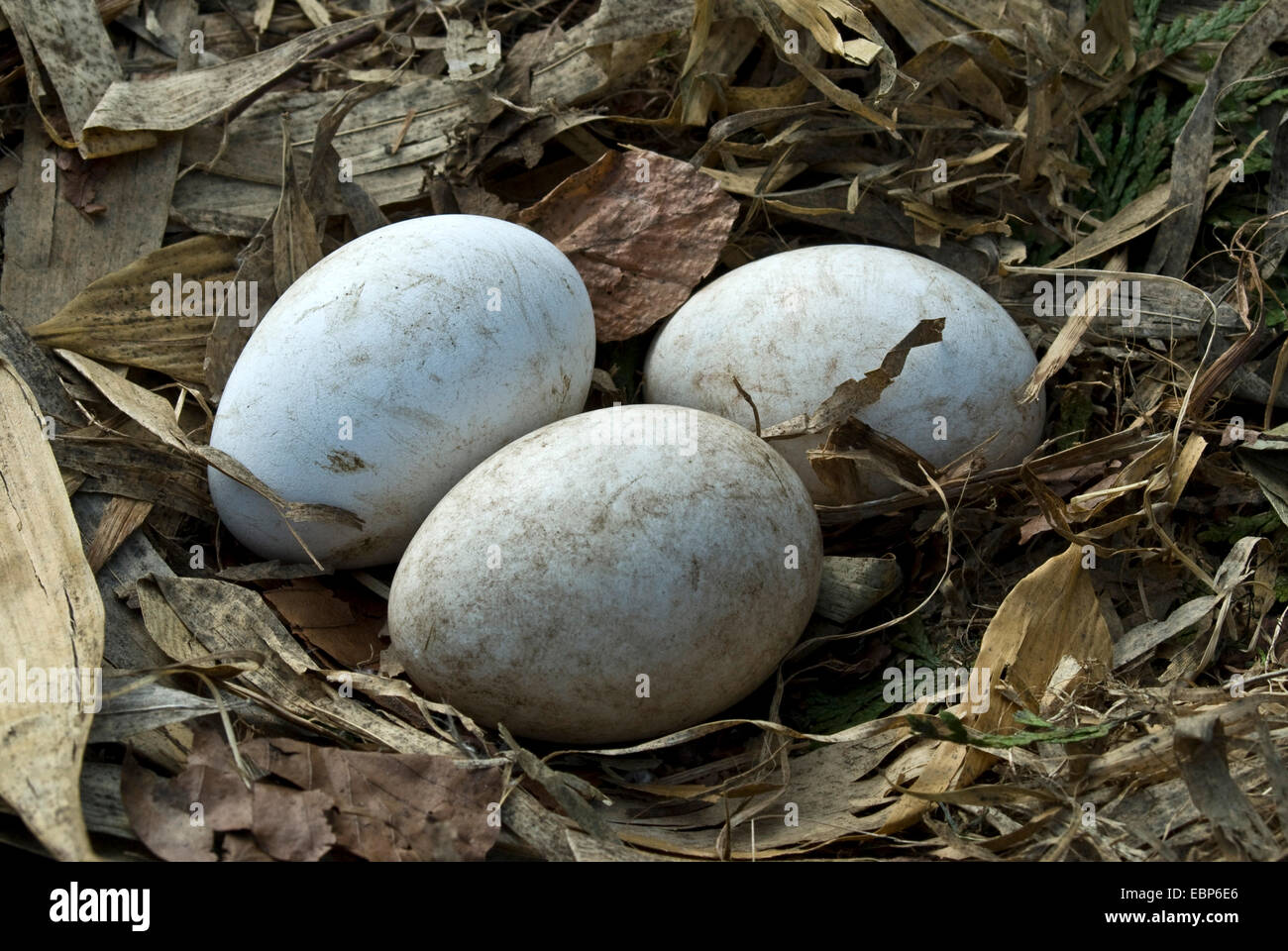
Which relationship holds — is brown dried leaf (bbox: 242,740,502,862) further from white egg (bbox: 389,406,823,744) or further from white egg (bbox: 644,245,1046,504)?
white egg (bbox: 644,245,1046,504)

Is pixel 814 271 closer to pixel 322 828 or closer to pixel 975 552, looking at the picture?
pixel 975 552

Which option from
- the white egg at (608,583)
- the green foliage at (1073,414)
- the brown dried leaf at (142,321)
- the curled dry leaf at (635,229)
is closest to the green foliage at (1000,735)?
the white egg at (608,583)

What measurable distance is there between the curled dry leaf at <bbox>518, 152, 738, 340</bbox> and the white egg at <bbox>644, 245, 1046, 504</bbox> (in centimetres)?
25

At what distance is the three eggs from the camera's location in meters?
1.67

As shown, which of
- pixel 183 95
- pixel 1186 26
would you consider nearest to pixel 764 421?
pixel 1186 26

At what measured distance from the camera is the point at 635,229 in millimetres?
2369

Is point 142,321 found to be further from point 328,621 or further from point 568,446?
point 568,446

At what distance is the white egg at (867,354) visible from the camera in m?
1.99

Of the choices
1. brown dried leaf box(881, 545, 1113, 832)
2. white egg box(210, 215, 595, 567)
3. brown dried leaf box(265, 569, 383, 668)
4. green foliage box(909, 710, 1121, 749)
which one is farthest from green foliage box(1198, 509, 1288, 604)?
brown dried leaf box(265, 569, 383, 668)

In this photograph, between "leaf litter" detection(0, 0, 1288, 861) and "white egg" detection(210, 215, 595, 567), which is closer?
"leaf litter" detection(0, 0, 1288, 861)

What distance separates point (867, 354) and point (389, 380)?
79 cm

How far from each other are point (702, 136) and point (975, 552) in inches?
43.7

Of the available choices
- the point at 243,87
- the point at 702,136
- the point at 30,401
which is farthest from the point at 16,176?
the point at 702,136

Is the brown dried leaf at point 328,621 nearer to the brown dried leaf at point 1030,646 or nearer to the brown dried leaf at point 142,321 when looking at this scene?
the brown dried leaf at point 142,321
